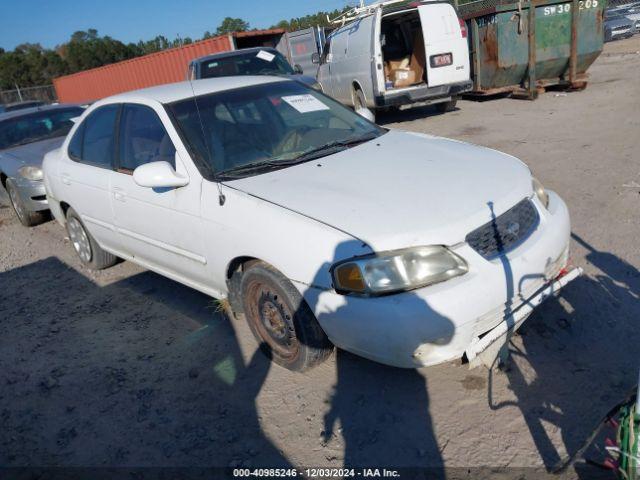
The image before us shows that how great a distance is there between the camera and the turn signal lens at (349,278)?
8.29 ft

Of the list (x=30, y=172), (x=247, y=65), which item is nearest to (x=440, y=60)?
(x=247, y=65)

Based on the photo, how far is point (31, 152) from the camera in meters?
7.17

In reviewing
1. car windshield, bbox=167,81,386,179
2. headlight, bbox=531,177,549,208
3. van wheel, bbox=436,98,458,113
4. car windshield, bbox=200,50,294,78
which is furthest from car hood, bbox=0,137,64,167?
van wheel, bbox=436,98,458,113

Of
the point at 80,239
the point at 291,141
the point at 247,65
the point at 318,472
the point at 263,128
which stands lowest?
the point at 318,472

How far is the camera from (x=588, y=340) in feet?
9.89

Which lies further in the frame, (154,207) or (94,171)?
(94,171)

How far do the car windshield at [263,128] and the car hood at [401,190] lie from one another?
0.21 metres

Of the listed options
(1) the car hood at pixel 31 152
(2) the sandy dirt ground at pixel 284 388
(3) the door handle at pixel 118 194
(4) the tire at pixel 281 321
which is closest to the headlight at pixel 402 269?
(4) the tire at pixel 281 321

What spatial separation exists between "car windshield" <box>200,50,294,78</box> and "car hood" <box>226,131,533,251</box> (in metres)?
6.93

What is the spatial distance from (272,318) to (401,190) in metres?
1.05

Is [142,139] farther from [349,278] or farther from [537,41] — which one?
[537,41]

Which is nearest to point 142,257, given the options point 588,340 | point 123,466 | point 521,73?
point 123,466

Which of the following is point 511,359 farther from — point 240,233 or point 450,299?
point 240,233

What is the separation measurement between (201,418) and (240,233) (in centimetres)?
103
